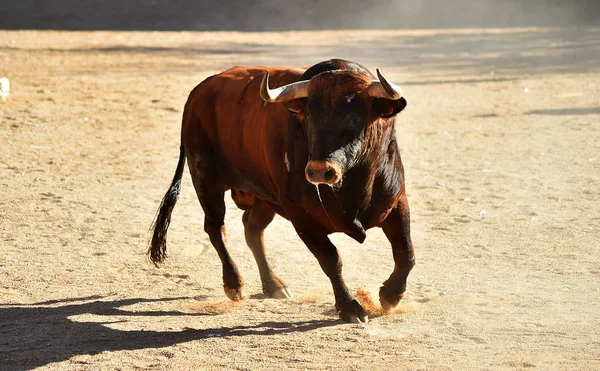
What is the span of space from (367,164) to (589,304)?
173cm

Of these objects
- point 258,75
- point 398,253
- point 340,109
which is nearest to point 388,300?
point 398,253

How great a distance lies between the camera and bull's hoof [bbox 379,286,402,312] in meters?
6.14

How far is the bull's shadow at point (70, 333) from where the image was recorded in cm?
555

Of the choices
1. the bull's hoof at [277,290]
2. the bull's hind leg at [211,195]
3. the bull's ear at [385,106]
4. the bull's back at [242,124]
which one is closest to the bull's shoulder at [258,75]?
the bull's back at [242,124]

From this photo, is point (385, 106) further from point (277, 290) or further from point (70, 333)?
point (70, 333)

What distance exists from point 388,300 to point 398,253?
302mm

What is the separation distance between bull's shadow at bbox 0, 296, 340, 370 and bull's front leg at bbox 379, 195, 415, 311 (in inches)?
15.4

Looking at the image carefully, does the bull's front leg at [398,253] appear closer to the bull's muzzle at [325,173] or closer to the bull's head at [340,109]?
the bull's head at [340,109]

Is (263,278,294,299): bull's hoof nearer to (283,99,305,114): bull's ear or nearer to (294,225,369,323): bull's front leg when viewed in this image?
(294,225,369,323): bull's front leg

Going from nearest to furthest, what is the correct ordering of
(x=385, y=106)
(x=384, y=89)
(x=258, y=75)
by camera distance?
(x=384, y=89)
(x=385, y=106)
(x=258, y=75)

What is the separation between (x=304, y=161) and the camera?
5.86 metres

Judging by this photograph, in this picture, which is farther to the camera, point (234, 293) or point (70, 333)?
point (234, 293)

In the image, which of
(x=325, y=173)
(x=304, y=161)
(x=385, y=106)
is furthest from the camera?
(x=304, y=161)

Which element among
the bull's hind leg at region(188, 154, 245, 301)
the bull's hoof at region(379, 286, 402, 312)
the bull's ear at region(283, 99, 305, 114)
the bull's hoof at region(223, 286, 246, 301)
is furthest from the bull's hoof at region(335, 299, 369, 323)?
the bull's ear at region(283, 99, 305, 114)
